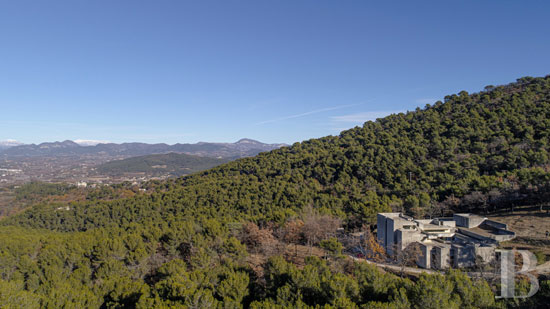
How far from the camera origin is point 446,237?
25.3 metres

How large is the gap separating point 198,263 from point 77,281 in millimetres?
8153

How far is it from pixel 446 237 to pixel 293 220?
46.8 ft

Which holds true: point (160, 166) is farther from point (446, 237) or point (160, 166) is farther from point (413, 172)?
point (446, 237)

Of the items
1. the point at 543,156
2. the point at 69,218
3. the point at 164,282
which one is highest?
the point at 543,156

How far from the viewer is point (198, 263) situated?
2023 cm

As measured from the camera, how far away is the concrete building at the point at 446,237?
70.8ft

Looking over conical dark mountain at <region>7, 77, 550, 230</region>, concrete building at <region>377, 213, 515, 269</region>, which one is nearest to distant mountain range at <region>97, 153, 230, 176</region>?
conical dark mountain at <region>7, 77, 550, 230</region>

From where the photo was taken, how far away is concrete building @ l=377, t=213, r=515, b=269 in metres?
21.6

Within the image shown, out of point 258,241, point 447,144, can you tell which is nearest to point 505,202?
point 447,144

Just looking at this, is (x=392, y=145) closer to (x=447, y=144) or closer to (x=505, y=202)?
(x=447, y=144)

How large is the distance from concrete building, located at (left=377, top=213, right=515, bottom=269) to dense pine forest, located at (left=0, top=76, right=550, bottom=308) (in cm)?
401

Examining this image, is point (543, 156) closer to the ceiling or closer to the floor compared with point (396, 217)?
closer to the ceiling

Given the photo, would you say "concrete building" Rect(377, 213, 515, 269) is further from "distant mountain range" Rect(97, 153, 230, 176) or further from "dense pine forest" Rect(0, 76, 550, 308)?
"distant mountain range" Rect(97, 153, 230, 176)

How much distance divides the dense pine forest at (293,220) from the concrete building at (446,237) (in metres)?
4.01
